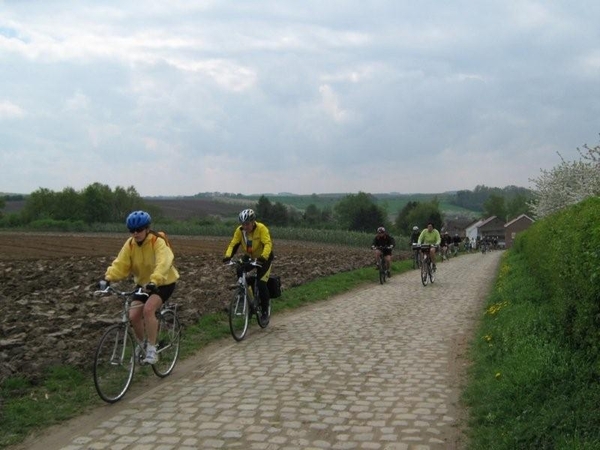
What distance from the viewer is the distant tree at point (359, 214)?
359ft

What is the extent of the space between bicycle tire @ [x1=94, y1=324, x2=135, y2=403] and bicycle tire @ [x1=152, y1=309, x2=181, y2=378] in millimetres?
498

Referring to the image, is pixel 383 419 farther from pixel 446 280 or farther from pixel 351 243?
pixel 351 243

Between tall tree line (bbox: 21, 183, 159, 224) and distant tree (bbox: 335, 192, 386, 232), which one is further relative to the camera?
tall tree line (bbox: 21, 183, 159, 224)

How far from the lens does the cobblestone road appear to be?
18.7 feet

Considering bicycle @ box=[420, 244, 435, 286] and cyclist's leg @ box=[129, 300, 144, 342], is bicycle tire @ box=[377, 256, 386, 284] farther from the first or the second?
cyclist's leg @ box=[129, 300, 144, 342]

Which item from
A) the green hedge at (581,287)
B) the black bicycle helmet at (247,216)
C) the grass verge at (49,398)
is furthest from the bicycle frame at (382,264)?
the green hedge at (581,287)

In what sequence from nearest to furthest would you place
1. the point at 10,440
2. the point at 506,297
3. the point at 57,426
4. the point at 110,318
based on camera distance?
the point at 10,440
the point at 57,426
the point at 110,318
the point at 506,297

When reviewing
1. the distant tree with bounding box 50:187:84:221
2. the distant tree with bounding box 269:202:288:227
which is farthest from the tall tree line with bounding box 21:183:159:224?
the distant tree with bounding box 269:202:288:227

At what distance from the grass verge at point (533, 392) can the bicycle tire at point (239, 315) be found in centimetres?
353

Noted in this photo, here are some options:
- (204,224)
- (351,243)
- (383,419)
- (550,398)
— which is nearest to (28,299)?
(383,419)

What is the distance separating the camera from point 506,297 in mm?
13898

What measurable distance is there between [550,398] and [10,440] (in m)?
4.66

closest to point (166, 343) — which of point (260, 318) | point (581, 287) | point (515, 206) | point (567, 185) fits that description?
point (260, 318)

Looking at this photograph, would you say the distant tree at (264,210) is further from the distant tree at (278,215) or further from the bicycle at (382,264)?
the bicycle at (382,264)
